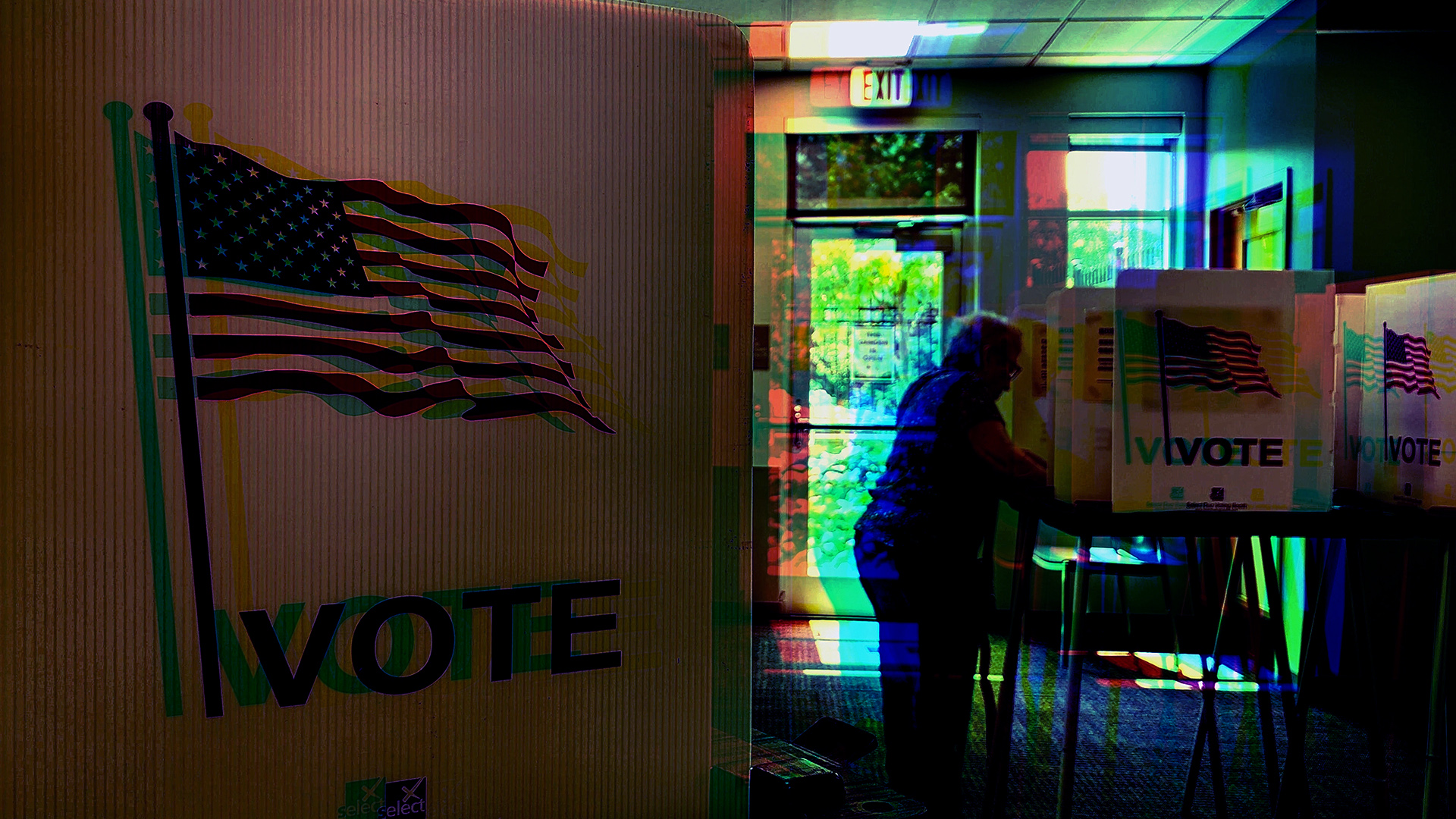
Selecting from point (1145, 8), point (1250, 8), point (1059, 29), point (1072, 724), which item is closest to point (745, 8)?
point (1059, 29)

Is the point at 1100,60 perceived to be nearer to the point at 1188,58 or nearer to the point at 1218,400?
the point at 1188,58

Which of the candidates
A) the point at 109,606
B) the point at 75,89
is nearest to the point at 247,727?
the point at 109,606

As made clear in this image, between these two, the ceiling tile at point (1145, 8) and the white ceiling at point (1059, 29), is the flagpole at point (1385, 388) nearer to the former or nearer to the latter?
the white ceiling at point (1059, 29)

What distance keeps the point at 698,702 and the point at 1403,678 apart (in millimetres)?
2785

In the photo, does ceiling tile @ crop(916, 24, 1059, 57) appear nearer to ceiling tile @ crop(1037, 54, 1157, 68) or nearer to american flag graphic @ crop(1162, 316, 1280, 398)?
ceiling tile @ crop(1037, 54, 1157, 68)

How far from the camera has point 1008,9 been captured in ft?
9.47

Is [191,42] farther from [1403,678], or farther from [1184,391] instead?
[1403,678]

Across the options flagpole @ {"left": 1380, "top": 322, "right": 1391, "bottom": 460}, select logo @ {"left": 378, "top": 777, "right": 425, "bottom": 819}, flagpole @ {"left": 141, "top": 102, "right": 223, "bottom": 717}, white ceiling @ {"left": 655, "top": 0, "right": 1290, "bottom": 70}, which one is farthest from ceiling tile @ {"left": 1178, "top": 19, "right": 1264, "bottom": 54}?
select logo @ {"left": 378, "top": 777, "right": 425, "bottom": 819}

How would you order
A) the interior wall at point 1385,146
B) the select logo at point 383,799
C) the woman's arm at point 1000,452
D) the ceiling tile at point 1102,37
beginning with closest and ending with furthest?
the select logo at point 383,799
the woman's arm at point 1000,452
the ceiling tile at point 1102,37
the interior wall at point 1385,146

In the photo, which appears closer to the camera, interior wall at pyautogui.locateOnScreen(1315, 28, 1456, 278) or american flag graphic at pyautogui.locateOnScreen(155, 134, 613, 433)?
american flag graphic at pyautogui.locateOnScreen(155, 134, 613, 433)

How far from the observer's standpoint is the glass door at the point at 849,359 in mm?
2629

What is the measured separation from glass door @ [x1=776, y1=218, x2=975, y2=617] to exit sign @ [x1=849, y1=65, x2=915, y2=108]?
0.37 meters

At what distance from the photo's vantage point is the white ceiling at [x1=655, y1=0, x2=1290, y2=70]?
2.69m

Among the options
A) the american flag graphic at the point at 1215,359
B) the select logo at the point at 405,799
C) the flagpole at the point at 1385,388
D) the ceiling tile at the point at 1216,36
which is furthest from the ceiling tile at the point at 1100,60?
the select logo at the point at 405,799
